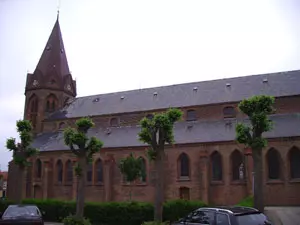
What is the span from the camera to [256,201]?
1798cm

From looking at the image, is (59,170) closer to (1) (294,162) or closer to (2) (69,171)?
(2) (69,171)

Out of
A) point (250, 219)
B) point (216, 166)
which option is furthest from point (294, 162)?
point (250, 219)

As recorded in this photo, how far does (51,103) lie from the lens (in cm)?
5000

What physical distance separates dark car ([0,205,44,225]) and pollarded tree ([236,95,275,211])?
1074 centimetres

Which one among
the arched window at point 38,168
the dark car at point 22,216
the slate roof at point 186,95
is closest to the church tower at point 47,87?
the slate roof at point 186,95

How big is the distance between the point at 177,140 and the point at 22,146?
14.5m

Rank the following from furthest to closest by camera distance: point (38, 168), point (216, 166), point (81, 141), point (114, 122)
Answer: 1. point (114, 122)
2. point (38, 168)
3. point (216, 166)
4. point (81, 141)

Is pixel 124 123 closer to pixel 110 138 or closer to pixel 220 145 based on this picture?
pixel 110 138

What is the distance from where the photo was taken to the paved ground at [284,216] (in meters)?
21.0

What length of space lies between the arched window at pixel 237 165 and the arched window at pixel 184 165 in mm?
4311

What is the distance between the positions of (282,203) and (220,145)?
7.16 metres

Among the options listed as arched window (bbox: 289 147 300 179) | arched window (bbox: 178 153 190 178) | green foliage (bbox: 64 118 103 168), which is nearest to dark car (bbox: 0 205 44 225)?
green foliage (bbox: 64 118 103 168)

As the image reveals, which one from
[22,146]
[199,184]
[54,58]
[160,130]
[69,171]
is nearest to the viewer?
[160,130]

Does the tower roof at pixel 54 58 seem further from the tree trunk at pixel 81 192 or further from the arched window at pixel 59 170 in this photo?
the tree trunk at pixel 81 192
